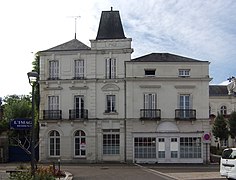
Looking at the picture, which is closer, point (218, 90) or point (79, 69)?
point (79, 69)

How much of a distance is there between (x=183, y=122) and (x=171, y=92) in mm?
3080

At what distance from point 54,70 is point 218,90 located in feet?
113

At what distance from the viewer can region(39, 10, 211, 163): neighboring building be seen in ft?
144

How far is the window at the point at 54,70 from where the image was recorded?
4594 cm

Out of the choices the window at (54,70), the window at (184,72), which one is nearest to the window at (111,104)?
the window at (54,70)

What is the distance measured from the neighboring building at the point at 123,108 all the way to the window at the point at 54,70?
38 cm

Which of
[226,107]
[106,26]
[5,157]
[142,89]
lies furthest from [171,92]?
[226,107]

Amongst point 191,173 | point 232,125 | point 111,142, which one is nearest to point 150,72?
point 111,142

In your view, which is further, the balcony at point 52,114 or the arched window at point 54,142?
the arched window at point 54,142

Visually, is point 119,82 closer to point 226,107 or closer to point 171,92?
point 171,92

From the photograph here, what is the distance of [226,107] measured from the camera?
69.8m

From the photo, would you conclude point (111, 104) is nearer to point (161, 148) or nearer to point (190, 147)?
point (161, 148)

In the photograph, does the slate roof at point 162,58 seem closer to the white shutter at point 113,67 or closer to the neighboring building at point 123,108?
the neighboring building at point 123,108

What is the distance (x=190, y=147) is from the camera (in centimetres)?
4378
